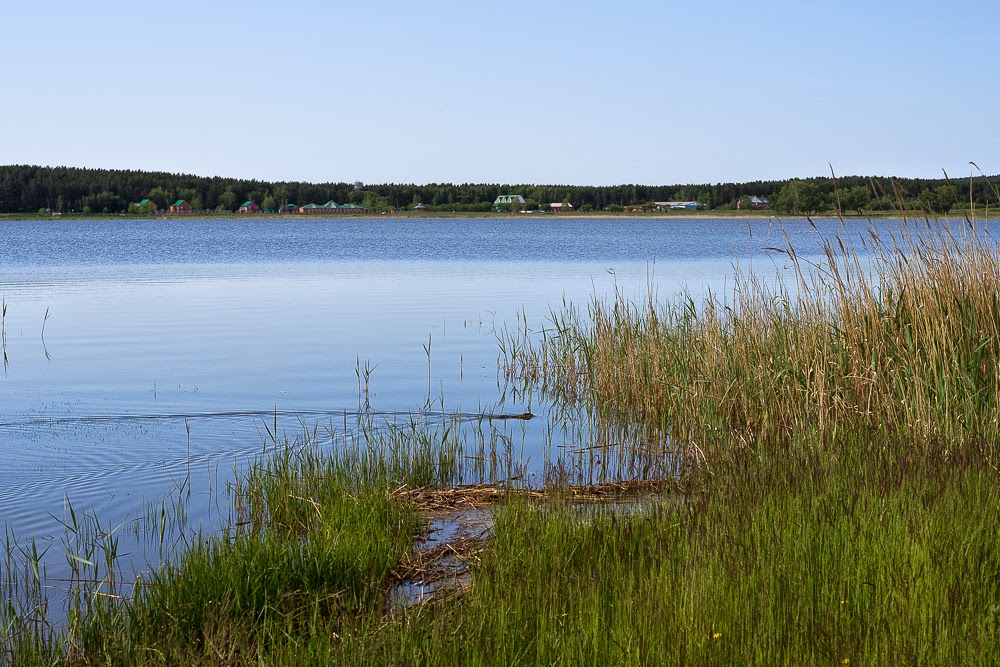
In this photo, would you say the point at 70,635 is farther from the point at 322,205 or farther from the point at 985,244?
the point at 322,205

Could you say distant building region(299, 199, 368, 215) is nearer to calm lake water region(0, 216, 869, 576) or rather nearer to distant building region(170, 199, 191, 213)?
distant building region(170, 199, 191, 213)

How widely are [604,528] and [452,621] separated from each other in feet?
5.15

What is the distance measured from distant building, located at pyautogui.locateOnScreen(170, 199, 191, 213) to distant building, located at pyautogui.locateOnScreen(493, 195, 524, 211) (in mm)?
57558

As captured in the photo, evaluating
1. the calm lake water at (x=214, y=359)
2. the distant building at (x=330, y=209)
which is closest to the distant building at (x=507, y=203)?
the distant building at (x=330, y=209)

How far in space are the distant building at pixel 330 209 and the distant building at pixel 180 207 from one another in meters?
25.3

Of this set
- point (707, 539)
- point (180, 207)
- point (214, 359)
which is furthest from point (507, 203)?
point (707, 539)

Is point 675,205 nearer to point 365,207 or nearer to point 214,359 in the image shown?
point 365,207

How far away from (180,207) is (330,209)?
32.8 meters

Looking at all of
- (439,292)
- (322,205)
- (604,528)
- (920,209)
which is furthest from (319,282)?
(322,205)

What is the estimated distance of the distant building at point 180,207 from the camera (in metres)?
149

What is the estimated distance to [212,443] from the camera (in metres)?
9.10

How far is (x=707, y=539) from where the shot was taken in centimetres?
436

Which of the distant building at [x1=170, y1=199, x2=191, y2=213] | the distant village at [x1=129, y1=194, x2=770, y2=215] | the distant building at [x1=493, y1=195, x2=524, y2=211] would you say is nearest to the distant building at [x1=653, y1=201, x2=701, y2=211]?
the distant village at [x1=129, y1=194, x2=770, y2=215]

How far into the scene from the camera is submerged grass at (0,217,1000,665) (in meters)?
3.57
